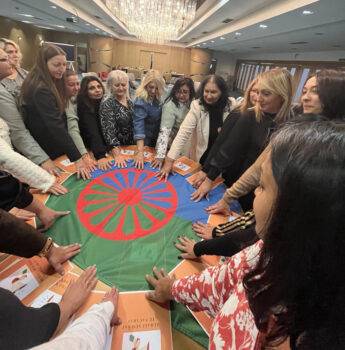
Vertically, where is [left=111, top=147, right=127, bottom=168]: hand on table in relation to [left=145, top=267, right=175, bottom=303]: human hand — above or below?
above

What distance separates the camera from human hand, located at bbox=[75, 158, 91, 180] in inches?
60.1

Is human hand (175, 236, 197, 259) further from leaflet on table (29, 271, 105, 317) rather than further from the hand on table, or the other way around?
the hand on table

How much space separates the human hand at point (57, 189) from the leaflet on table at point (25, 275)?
1.46 ft

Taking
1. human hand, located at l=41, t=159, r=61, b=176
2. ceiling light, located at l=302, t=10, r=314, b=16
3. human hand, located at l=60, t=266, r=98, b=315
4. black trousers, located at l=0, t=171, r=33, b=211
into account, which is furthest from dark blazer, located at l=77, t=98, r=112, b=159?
ceiling light, located at l=302, t=10, r=314, b=16

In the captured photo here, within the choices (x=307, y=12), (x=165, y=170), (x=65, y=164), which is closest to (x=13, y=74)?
(x=65, y=164)

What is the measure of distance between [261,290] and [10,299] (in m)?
0.59

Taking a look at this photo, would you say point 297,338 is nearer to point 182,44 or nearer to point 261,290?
point 261,290

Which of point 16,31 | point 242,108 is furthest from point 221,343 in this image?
point 16,31

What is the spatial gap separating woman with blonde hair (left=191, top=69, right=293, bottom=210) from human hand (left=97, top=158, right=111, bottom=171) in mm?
660

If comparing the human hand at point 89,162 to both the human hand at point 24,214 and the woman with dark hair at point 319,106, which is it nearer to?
the human hand at point 24,214

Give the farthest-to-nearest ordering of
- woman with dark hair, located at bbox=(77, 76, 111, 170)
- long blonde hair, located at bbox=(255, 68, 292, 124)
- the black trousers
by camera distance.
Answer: woman with dark hair, located at bbox=(77, 76, 111, 170), long blonde hair, located at bbox=(255, 68, 292, 124), the black trousers

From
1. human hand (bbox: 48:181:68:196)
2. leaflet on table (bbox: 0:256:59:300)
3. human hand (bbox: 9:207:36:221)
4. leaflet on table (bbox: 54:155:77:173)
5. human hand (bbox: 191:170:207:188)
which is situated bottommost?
leaflet on table (bbox: 0:256:59:300)

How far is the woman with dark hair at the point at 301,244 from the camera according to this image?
0.37 m

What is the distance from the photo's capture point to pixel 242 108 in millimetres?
1715
